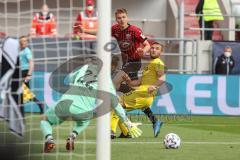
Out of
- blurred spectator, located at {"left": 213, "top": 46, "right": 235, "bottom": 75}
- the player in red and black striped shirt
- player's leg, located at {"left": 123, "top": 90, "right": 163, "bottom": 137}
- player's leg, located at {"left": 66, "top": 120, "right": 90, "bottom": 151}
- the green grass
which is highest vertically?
the player in red and black striped shirt

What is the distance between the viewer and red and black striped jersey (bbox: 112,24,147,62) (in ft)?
48.1

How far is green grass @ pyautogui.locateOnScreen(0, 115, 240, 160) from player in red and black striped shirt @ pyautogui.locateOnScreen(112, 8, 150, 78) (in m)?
1.35

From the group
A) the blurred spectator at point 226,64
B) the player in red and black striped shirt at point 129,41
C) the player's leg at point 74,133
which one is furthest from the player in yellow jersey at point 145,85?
the blurred spectator at point 226,64

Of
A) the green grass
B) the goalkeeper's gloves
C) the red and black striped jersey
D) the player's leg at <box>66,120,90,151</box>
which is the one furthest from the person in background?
the player's leg at <box>66,120,90,151</box>

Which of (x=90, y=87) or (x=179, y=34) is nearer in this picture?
(x=90, y=87)

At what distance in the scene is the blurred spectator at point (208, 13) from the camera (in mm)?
22359

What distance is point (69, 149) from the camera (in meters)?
11.1

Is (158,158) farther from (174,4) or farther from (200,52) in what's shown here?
(174,4)

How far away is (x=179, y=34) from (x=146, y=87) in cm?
786

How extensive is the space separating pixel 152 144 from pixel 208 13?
1051 cm

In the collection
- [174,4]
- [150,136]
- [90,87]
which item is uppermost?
[174,4]

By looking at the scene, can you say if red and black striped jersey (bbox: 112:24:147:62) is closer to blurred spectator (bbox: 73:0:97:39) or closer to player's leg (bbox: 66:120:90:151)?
blurred spectator (bbox: 73:0:97:39)

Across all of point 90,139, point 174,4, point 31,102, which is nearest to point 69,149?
point 90,139

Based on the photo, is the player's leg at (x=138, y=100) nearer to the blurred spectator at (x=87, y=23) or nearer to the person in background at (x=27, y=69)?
the blurred spectator at (x=87, y=23)
